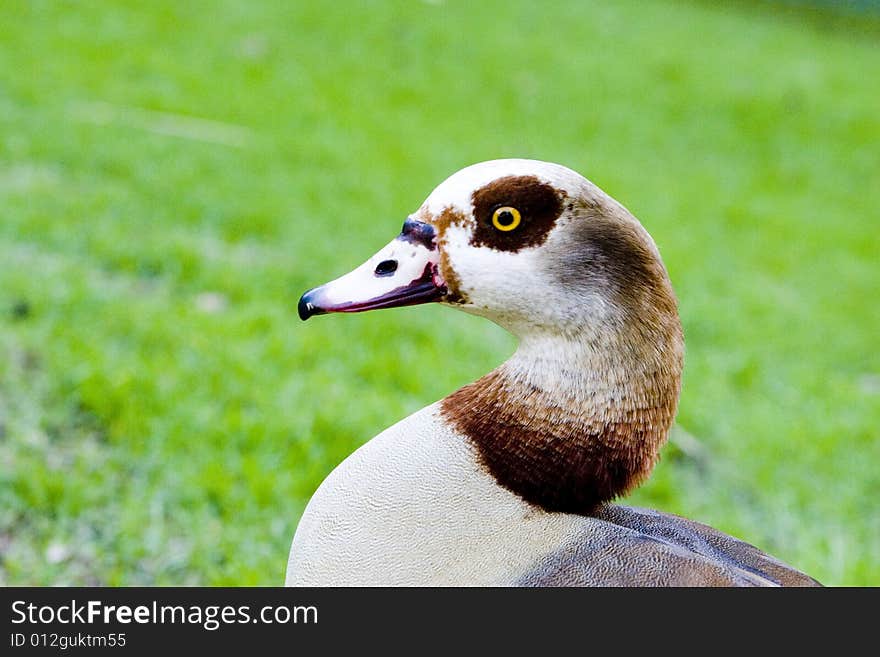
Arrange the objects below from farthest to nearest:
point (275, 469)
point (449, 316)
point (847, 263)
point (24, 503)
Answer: point (847, 263)
point (449, 316)
point (275, 469)
point (24, 503)

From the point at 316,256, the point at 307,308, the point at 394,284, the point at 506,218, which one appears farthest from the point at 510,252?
the point at 316,256

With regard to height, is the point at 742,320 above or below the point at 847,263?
below

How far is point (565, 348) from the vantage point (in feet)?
3.69

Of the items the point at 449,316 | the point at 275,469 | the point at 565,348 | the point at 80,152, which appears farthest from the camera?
the point at 80,152

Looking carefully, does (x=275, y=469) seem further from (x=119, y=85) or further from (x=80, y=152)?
(x=119, y=85)

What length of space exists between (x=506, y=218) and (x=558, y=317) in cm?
13

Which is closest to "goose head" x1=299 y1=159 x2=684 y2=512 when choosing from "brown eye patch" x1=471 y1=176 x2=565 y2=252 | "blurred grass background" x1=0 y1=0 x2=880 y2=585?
"brown eye patch" x1=471 y1=176 x2=565 y2=252

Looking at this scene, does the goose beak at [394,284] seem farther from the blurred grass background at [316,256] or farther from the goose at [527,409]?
the blurred grass background at [316,256]

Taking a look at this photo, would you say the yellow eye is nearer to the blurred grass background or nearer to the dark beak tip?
the dark beak tip

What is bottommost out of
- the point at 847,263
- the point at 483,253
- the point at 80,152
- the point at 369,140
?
the point at 483,253

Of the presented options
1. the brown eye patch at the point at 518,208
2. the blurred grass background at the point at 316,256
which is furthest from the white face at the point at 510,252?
the blurred grass background at the point at 316,256

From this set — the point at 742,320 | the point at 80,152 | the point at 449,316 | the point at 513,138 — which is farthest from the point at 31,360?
the point at 513,138

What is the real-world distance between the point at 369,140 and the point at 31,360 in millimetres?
2512

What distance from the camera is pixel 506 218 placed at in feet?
3.71
